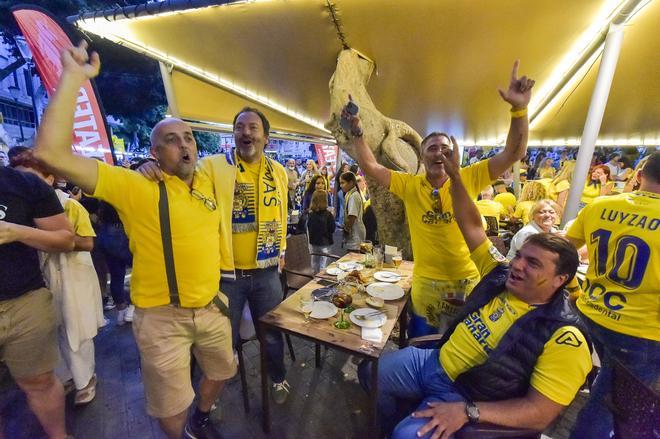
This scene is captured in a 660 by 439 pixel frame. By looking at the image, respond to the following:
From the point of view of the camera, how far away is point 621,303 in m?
1.75

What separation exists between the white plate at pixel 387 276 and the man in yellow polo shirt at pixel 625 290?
1398 mm

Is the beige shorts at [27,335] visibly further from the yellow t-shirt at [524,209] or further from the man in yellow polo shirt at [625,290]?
the yellow t-shirt at [524,209]

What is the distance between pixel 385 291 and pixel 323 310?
624mm

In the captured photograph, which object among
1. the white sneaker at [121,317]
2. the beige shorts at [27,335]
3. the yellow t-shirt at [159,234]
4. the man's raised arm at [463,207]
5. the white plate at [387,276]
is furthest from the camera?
the white sneaker at [121,317]

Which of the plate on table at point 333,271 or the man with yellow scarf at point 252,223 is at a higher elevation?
the man with yellow scarf at point 252,223

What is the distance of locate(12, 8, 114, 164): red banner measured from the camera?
4.13 m

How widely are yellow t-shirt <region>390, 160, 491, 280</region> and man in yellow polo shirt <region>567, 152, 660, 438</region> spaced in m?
0.78

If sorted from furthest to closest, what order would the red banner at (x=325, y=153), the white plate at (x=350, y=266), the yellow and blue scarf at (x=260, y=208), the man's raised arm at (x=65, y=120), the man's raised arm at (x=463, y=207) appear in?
1. the red banner at (x=325, y=153)
2. the white plate at (x=350, y=266)
3. the yellow and blue scarf at (x=260, y=208)
4. the man's raised arm at (x=463, y=207)
5. the man's raised arm at (x=65, y=120)

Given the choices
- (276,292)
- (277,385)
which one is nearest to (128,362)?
(277,385)

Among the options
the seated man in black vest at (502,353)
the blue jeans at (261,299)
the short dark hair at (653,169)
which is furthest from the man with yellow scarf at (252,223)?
the short dark hair at (653,169)

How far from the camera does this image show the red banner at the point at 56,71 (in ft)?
13.5

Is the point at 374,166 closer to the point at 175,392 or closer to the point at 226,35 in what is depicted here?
the point at 175,392

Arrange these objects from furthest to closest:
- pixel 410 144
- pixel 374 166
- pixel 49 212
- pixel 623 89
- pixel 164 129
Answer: pixel 623 89
pixel 410 144
pixel 374 166
pixel 49 212
pixel 164 129

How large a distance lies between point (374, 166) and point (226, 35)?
3202 mm
